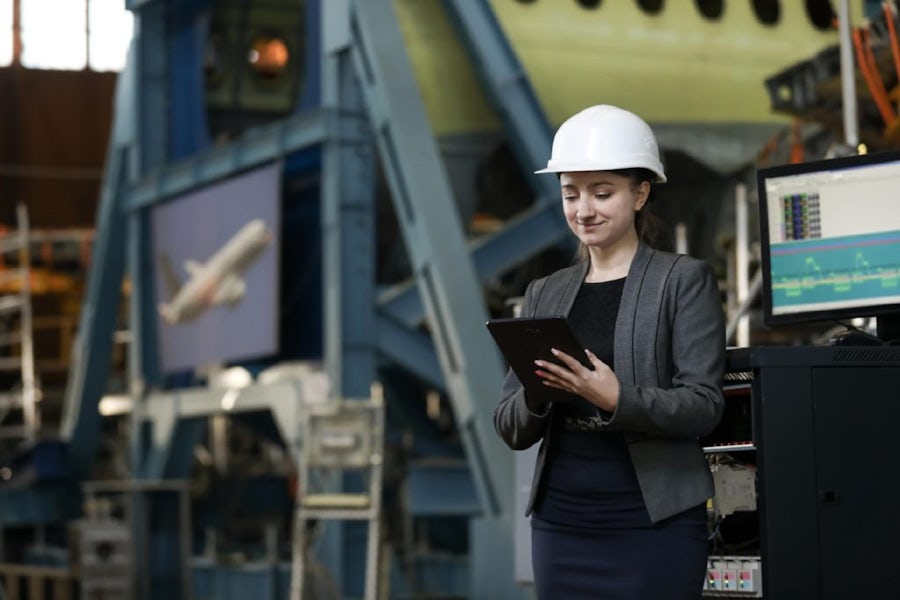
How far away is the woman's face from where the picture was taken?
4.64 metres

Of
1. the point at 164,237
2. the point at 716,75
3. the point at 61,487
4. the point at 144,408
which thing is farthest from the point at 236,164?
the point at 61,487

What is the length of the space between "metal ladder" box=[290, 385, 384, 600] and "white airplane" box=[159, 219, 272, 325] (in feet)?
19.8

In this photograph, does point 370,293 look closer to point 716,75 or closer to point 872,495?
point 716,75

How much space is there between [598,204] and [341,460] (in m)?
11.1

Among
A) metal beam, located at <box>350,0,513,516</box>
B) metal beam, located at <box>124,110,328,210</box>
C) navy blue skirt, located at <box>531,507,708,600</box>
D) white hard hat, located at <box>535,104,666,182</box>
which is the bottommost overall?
navy blue skirt, located at <box>531,507,708,600</box>

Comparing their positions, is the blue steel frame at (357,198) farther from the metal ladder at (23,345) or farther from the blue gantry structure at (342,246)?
the metal ladder at (23,345)

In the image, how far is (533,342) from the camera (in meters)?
4.36

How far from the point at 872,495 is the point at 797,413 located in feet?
1.05

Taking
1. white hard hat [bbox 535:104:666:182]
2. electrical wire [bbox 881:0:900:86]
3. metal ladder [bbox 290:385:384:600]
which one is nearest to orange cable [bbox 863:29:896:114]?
electrical wire [bbox 881:0:900:86]

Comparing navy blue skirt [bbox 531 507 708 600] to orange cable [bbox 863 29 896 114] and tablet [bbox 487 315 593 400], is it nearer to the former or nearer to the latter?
tablet [bbox 487 315 593 400]

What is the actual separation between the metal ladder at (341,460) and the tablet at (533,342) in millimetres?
10443

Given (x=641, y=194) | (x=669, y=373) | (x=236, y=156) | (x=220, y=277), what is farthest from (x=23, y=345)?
(x=669, y=373)

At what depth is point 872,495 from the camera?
487 centimetres

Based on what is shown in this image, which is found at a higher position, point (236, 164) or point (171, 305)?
point (236, 164)
